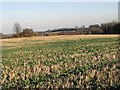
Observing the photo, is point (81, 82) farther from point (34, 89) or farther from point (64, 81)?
point (34, 89)

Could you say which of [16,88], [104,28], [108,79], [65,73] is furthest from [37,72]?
[104,28]

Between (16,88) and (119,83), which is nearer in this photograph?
(119,83)

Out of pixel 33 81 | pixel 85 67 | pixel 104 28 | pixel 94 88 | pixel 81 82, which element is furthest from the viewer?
pixel 104 28

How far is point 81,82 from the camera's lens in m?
11.5

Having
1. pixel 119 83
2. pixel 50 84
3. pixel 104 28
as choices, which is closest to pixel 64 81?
pixel 50 84

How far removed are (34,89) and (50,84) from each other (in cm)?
66

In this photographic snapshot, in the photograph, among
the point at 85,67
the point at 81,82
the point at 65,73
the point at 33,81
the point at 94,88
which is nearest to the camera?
the point at 94,88

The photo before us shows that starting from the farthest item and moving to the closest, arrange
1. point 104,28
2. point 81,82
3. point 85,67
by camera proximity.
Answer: point 104,28 → point 85,67 → point 81,82

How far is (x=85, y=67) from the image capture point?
14805 millimetres

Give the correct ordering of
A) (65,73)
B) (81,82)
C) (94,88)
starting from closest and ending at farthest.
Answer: (94,88), (81,82), (65,73)

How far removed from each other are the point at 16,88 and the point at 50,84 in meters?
1.41

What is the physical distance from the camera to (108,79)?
37.9 feet

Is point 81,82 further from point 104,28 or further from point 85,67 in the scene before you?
point 104,28

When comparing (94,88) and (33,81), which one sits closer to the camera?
(94,88)
